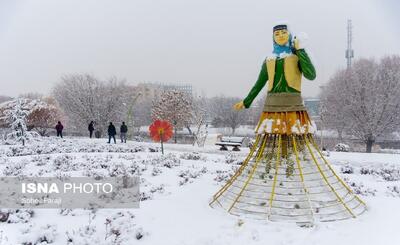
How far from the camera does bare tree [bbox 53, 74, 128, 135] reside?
46.5m

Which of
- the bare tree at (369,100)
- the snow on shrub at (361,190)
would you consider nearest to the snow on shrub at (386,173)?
the snow on shrub at (361,190)

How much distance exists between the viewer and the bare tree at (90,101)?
1829 inches

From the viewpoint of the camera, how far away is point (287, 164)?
22.8 feet

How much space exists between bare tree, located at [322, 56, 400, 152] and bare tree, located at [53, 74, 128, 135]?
2775 centimetres

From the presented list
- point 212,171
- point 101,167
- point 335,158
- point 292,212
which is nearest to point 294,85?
point 292,212

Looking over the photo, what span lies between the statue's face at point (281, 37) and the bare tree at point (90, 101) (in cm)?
4002

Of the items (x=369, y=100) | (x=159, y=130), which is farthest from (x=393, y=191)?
(x=369, y=100)

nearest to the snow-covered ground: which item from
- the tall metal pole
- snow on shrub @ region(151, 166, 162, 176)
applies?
snow on shrub @ region(151, 166, 162, 176)

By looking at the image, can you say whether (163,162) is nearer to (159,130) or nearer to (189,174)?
(189,174)

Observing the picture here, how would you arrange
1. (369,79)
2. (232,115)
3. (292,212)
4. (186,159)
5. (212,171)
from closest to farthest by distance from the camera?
(292,212) → (212,171) → (186,159) → (369,79) → (232,115)

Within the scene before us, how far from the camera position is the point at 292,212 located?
256 inches

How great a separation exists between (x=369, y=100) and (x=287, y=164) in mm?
28628

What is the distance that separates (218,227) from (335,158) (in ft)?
41.3

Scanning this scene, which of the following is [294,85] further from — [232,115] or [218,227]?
[232,115]
